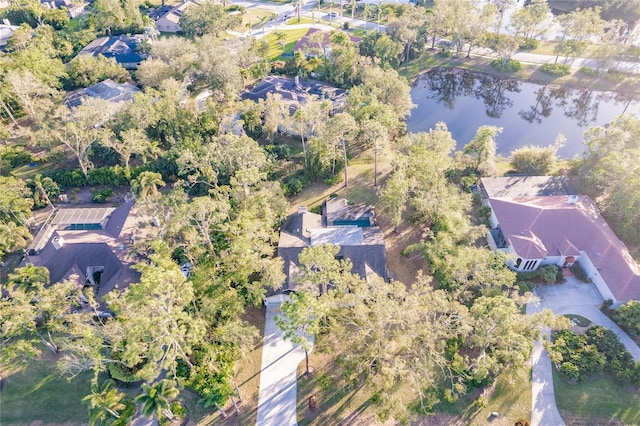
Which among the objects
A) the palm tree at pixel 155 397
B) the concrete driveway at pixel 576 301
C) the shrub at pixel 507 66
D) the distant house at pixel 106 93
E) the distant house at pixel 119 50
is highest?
the shrub at pixel 507 66

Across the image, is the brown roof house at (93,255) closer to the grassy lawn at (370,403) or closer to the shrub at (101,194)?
the shrub at (101,194)

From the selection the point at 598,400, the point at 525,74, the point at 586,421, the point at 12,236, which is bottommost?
the point at 586,421

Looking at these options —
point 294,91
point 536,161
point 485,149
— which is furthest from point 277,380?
point 294,91

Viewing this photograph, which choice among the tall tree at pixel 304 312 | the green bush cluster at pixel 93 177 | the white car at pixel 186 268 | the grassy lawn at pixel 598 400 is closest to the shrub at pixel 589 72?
the grassy lawn at pixel 598 400

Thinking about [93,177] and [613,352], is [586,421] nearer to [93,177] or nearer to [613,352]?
[613,352]

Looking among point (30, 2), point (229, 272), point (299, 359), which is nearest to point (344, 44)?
point (229, 272)

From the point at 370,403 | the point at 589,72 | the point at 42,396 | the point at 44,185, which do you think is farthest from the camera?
the point at 589,72

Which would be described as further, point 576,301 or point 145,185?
point 145,185

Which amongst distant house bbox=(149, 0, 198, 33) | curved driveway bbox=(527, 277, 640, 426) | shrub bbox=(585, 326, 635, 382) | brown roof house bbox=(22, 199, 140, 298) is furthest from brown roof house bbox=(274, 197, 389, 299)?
distant house bbox=(149, 0, 198, 33)
